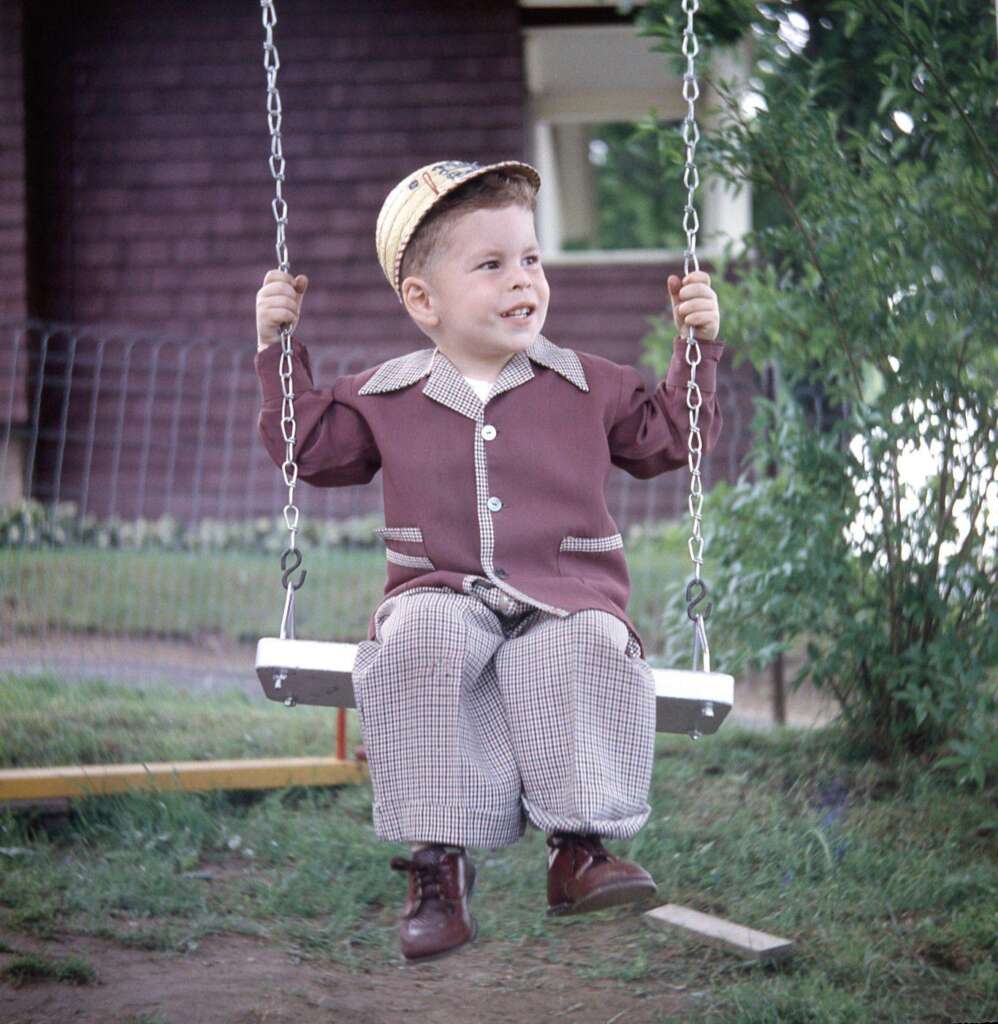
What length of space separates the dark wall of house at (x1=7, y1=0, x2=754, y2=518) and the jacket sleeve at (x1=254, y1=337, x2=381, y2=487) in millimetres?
6860

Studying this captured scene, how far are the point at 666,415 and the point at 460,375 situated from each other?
0.43m

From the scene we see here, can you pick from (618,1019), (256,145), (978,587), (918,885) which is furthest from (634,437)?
(256,145)

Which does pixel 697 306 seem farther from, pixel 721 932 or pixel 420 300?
pixel 721 932

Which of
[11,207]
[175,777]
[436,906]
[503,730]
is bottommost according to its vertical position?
[175,777]

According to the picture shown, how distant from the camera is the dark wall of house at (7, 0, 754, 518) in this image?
989 cm

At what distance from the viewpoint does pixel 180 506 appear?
9.82 meters

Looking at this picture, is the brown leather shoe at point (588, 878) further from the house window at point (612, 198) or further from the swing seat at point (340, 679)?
the house window at point (612, 198)

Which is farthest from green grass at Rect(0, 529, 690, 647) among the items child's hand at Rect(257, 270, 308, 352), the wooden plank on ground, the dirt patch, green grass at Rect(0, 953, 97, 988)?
child's hand at Rect(257, 270, 308, 352)

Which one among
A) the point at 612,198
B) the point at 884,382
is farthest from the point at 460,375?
the point at 612,198

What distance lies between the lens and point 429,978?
138 inches

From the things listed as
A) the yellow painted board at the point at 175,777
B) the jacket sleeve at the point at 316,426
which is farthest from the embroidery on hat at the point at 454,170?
the yellow painted board at the point at 175,777

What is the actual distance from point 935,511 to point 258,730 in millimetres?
2537

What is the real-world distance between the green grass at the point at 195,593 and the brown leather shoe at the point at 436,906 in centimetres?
416

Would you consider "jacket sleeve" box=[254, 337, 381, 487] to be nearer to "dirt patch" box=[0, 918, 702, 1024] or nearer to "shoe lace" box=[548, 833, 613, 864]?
"shoe lace" box=[548, 833, 613, 864]
